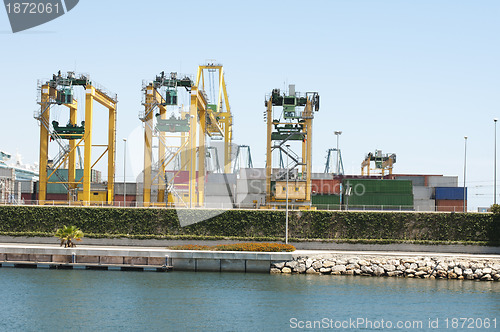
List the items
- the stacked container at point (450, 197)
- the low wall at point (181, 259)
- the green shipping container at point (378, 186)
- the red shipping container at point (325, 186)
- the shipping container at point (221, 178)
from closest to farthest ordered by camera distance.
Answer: the low wall at point (181, 259) < the green shipping container at point (378, 186) < the red shipping container at point (325, 186) < the stacked container at point (450, 197) < the shipping container at point (221, 178)

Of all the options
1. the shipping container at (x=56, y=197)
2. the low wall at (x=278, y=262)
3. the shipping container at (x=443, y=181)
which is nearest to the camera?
the low wall at (x=278, y=262)

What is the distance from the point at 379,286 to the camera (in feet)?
139

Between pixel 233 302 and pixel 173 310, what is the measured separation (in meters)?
4.06

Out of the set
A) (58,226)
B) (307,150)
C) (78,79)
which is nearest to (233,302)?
(58,226)

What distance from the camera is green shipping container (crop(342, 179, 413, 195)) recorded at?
7181 cm

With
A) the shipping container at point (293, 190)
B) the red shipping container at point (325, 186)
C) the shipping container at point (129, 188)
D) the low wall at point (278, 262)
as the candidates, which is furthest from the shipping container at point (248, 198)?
the low wall at point (278, 262)

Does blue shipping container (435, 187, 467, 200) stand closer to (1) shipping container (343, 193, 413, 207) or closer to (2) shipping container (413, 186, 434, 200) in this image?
(2) shipping container (413, 186, 434, 200)

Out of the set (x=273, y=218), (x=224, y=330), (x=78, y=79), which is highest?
(x=78, y=79)

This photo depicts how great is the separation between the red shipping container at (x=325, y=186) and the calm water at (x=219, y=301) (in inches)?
1189

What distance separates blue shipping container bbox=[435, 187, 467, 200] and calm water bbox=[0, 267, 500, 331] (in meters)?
35.0

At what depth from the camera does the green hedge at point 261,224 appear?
5584 cm

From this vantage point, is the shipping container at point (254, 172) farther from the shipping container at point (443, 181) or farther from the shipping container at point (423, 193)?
the shipping container at point (443, 181)

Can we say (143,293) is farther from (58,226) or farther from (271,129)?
(271,129)

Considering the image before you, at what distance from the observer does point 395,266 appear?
48.2 meters
